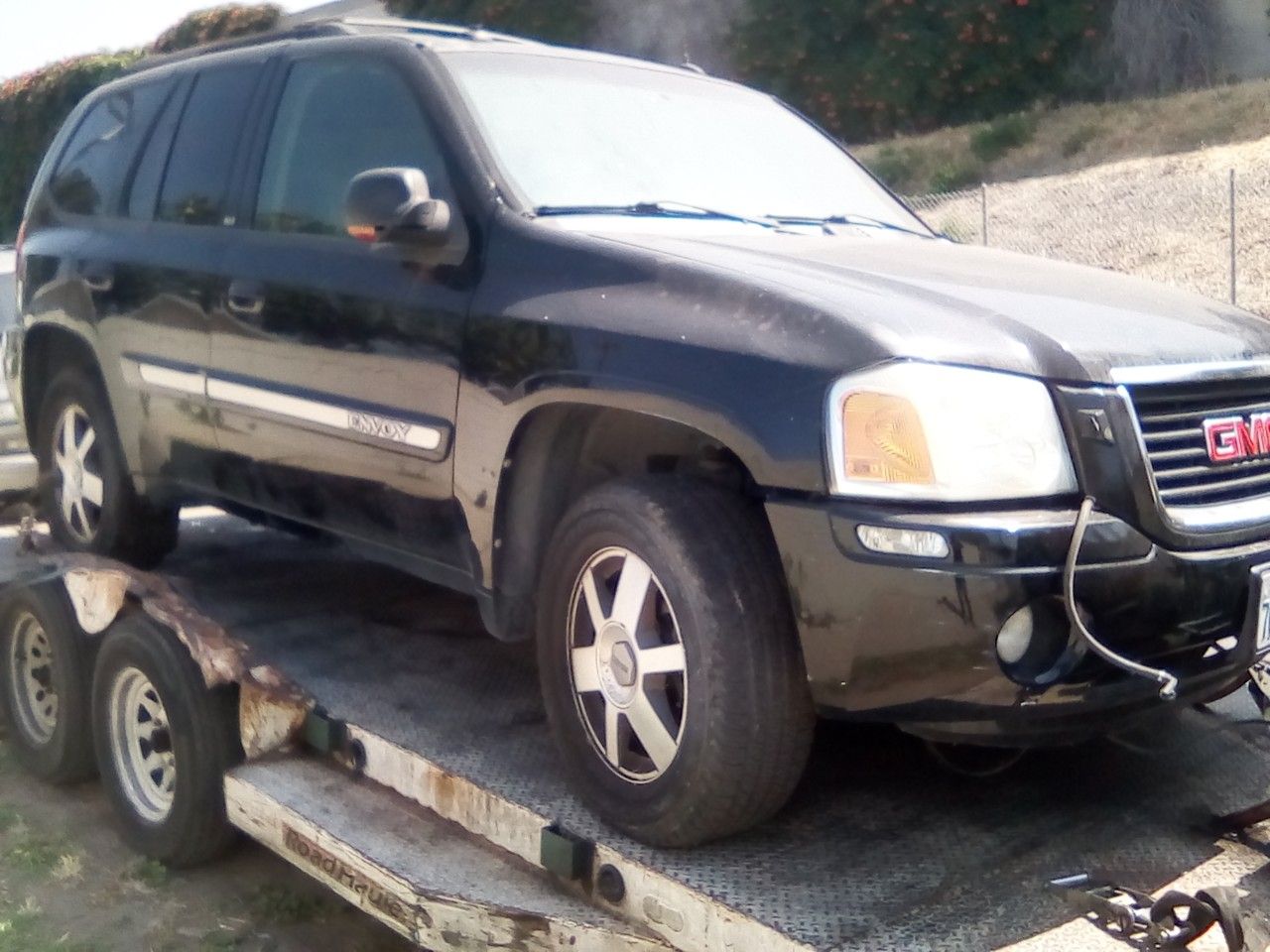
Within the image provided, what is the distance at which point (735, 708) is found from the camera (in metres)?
2.67

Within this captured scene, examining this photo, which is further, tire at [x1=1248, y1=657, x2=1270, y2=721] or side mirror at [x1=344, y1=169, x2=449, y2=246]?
side mirror at [x1=344, y1=169, x2=449, y2=246]

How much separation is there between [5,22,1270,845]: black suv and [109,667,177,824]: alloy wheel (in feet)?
2.16

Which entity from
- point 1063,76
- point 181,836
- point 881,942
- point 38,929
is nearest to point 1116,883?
point 881,942

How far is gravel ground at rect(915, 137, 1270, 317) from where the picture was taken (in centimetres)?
1334

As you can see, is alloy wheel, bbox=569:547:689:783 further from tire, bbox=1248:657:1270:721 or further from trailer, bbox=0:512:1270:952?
tire, bbox=1248:657:1270:721

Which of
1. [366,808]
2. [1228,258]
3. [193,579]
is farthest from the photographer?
[1228,258]

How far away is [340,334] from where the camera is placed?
12.0ft

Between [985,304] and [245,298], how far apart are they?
2219mm

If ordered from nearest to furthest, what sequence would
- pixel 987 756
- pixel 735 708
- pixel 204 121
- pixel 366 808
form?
pixel 735 708, pixel 987 756, pixel 366 808, pixel 204 121

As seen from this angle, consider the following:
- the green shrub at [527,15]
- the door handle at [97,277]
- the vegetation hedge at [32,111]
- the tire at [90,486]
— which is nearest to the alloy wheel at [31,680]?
the tire at [90,486]

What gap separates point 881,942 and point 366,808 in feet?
4.83

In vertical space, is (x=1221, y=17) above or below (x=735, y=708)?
above

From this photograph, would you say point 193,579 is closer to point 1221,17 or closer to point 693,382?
point 693,382

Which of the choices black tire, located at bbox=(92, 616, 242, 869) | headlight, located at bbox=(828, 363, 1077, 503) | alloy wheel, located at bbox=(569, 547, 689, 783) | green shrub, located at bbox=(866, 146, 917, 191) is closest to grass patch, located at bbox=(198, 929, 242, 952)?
black tire, located at bbox=(92, 616, 242, 869)
